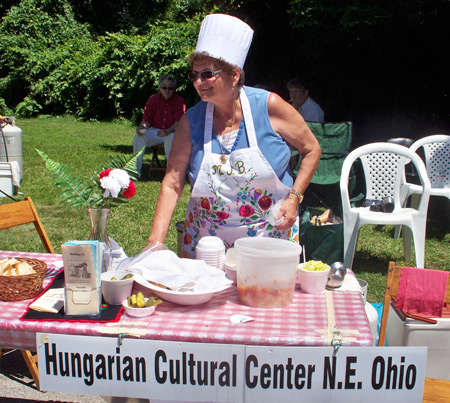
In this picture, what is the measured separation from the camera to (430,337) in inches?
93.7

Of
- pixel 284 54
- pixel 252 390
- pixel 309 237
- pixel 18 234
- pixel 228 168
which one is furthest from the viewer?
pixel 284 54

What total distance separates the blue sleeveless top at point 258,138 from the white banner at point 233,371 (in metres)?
1.02

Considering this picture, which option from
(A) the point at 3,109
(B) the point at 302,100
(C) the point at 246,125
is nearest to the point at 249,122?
(C) the point at 246,125

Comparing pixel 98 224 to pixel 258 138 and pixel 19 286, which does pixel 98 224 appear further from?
pixel 258 138

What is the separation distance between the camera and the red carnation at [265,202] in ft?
7.76

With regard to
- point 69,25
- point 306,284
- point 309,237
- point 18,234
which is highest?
point 69,25

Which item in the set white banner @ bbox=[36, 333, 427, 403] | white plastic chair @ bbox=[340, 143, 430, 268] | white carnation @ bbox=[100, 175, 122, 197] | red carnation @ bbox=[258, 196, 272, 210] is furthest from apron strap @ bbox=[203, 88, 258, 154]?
white plastic chair @ bbox=[340, 143, 430, 268]

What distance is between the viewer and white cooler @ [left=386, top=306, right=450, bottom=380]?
2346mm

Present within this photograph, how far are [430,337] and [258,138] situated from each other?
121 cm

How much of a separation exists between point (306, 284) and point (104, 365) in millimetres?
799

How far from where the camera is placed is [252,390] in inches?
59.9

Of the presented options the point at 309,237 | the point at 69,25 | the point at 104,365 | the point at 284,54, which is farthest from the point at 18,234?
the point at 69,25

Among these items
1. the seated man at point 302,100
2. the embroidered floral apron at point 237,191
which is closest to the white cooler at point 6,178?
the seated man at point 302,100

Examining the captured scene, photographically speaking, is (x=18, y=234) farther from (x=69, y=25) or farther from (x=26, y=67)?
(x=69, y=25)
